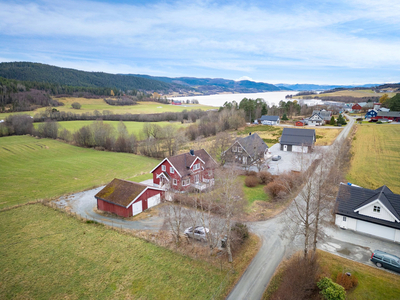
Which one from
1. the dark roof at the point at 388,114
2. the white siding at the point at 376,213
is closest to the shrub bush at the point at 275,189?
the white siding at the point at 376,213

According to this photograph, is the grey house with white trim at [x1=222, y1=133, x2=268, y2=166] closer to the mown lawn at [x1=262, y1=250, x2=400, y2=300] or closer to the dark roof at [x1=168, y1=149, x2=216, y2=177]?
the dark roof at [x1=168, y1=149, x2=216, y2=177]

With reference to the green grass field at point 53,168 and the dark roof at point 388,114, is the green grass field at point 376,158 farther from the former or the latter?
the green grass field at point 53,168

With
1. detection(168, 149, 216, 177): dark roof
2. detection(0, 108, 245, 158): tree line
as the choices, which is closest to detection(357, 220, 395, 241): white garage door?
detection(168, 149, 216, 177): dark roof

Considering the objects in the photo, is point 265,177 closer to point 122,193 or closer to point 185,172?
point 185,172

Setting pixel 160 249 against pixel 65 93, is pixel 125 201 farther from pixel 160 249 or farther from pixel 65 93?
pixel 65 93

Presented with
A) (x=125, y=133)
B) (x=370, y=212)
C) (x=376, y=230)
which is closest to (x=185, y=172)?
(x=370, y=212)
